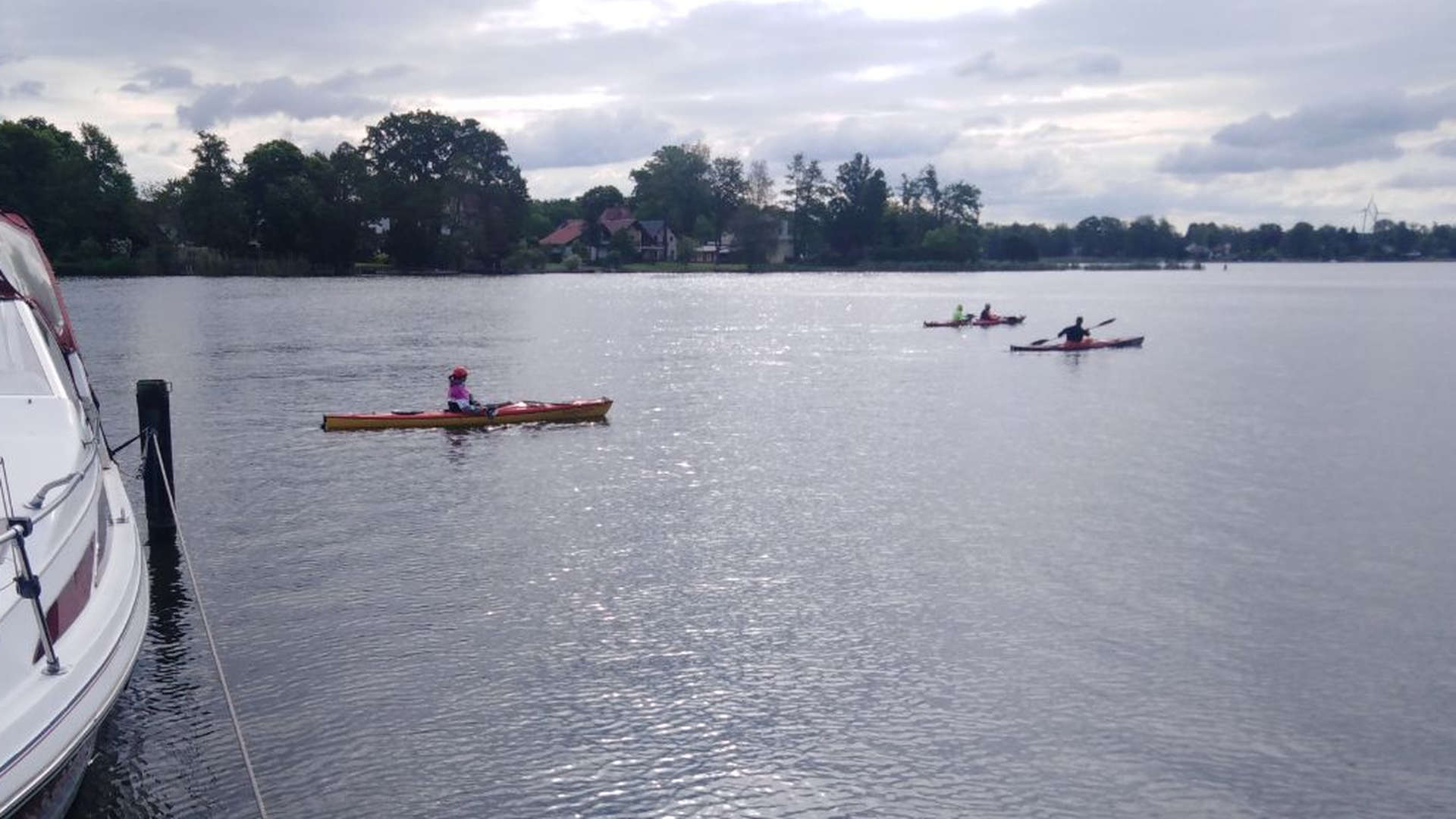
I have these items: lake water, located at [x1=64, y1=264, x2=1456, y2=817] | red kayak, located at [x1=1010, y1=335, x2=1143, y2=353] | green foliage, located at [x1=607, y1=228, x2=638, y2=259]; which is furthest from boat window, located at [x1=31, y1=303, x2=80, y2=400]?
green foliage, located at [x1=607, y1=228, x2=638, y2=259]

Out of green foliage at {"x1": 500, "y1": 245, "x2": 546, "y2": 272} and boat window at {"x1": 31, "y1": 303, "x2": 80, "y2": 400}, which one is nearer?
boat window at {"x1": 31, "y1": 303, "x2": 80, "y2": 400}

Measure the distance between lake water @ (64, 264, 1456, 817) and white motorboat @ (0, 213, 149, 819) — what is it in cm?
208

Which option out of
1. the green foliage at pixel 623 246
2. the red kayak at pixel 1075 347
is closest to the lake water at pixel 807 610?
the red kayak at pixel 1075 347

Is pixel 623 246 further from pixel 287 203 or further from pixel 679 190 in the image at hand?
pixel 287 203

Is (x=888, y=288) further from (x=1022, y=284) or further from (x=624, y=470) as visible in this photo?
(x=624, y=470)

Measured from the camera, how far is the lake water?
36.7 ft

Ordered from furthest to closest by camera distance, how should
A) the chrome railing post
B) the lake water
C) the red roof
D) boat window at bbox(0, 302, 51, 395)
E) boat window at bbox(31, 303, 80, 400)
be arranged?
1. the red roof
2. boat window at bbox(31, 303, 80, 400)
3. boat window at bbox(0, 302, 51, 395)
4. the lake water
5. the chrome railing post

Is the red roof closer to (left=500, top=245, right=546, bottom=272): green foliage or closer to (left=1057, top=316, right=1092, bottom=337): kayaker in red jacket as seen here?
(left=500, top=245, right=546, bottom=272): green foliage

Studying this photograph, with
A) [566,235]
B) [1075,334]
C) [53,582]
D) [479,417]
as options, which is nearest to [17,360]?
[53,582]

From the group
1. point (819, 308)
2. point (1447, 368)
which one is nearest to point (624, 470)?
point (1447, 368)

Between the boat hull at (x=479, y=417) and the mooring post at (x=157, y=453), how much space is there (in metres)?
9.98

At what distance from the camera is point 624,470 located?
2494 centimetres

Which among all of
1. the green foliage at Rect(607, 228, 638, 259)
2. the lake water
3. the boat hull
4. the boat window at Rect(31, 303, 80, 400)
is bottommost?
the lake water

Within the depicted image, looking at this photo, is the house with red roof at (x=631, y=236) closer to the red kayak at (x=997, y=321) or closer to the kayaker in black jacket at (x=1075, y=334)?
the red kayak at (x=997, y=321)
